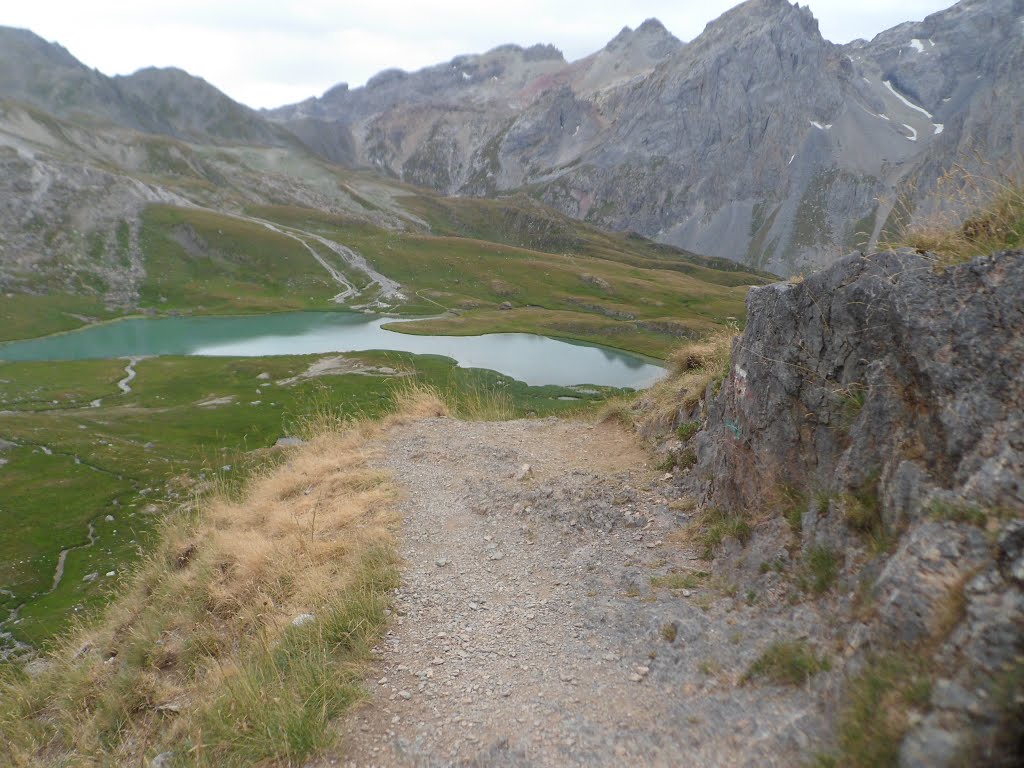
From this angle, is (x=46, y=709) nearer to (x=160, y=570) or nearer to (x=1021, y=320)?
(x=160, y=570)

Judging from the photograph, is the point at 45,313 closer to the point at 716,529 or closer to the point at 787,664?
the point at 716,529

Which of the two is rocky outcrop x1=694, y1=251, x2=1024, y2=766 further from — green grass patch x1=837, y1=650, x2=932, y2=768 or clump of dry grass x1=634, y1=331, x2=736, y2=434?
clump of dry grass x1=634, y1=331, x2=736, y2=434

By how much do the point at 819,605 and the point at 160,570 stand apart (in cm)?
1308

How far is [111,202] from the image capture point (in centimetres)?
13588

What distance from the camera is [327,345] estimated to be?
8469 centimetres

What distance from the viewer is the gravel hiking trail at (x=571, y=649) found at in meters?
5.48

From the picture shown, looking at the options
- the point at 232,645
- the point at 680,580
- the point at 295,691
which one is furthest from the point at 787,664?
the point at 232,645

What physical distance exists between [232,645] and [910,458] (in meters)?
9.76

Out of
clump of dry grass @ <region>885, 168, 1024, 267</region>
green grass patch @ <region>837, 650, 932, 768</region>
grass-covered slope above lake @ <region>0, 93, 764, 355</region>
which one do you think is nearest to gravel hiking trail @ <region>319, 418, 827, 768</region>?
green grass patch @ <region>837, 650, 932, 768</region>

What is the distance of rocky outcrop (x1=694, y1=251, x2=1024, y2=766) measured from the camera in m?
3.80

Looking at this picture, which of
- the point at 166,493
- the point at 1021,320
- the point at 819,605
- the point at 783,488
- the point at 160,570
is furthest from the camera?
the point at 166,493

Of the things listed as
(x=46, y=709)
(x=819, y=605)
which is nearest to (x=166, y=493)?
(x=46, y=709)

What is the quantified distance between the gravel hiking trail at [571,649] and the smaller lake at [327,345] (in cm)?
5027

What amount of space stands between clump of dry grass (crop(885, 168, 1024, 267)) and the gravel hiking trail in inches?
181
